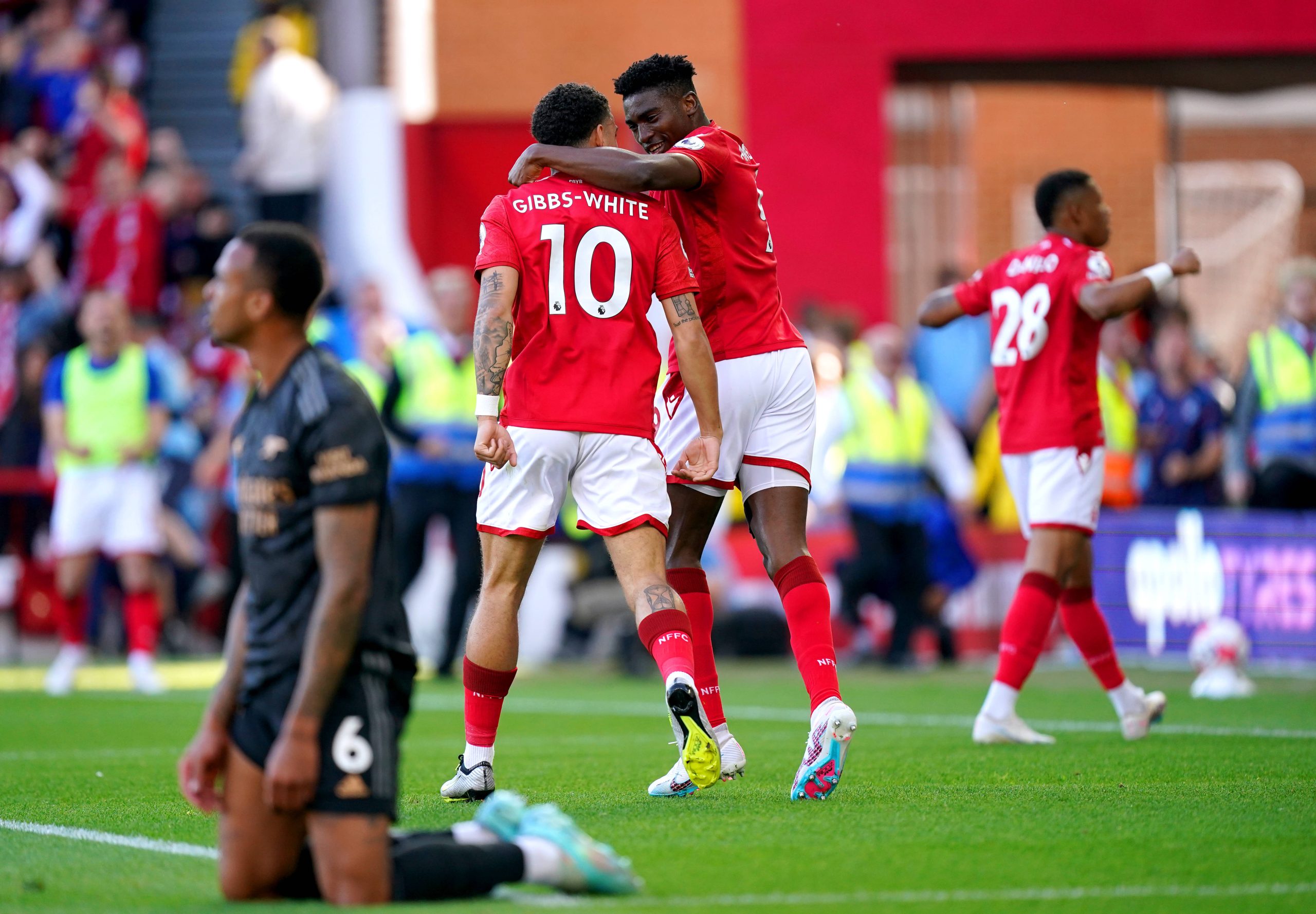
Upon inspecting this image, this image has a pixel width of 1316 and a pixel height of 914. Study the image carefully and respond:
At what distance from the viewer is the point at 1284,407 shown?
541 inches

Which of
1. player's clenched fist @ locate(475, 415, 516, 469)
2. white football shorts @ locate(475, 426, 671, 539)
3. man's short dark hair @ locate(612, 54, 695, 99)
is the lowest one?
white football shorts @ locate(475, 426, 671, 539)

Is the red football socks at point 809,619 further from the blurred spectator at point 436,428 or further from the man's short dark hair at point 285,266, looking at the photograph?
the blurred spectator at point 436,428

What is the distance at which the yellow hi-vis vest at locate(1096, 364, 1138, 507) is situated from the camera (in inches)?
596

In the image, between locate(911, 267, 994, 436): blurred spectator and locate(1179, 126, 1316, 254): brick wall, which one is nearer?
locate(911, 267, 994, 436): blurred spectator

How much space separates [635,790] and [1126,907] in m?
2.66

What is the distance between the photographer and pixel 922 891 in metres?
4.71

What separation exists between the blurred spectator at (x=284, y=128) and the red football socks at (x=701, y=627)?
12.9m

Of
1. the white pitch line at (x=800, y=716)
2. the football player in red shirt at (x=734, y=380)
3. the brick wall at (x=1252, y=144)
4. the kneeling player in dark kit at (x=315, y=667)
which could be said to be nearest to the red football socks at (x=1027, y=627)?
the white pitch line at (x=800, y=716)

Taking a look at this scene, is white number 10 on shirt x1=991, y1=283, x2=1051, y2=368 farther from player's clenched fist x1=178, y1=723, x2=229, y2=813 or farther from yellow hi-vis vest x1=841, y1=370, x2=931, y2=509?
yellow hi-vis vest x1=841, y1=370, x2=931, y2=509

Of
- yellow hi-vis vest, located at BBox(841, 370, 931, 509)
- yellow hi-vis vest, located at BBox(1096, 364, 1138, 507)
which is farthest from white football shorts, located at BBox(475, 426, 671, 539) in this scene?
yellow hi-vis vest, located at BBox(1096, 364, 1138, 507)

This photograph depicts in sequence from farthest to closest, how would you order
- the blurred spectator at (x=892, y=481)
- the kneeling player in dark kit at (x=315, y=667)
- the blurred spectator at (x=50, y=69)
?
the blurred spectator at (x=50, y=69) → the blurred spectator at (x=892, y=481) → the kneeling player in dark kit at (x=315, y=667)

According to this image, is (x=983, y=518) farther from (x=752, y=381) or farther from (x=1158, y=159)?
(x=1158, y=159)

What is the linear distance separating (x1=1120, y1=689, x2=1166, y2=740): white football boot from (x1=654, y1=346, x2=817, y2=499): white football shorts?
237 centimetres

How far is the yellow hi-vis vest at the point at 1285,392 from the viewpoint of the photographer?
1362 cm
